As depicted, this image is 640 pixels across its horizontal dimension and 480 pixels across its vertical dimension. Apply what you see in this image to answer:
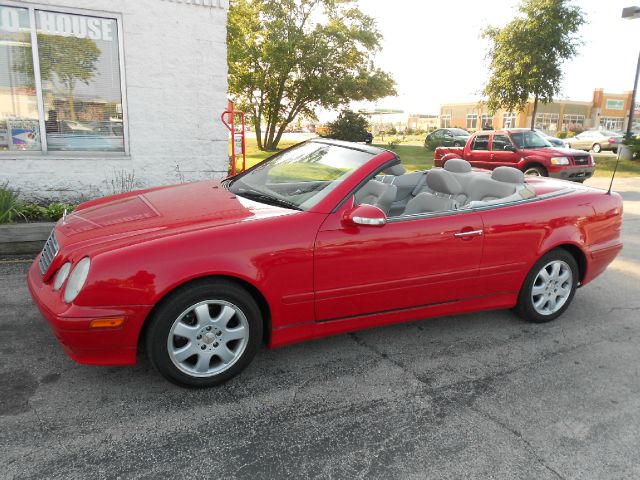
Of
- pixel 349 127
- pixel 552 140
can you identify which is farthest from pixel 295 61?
pixel 552 140

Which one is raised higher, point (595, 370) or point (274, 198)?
point (274, 198)

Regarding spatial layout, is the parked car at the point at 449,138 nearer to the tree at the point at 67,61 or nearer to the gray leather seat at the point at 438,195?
the tree at the point at 67,61

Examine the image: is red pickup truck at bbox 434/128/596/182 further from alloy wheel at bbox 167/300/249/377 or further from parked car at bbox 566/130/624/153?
parked car at bbox 566/130/624/153

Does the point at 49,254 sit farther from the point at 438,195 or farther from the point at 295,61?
the point at 295,61

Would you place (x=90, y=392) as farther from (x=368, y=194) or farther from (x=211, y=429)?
(x=368, y=194)

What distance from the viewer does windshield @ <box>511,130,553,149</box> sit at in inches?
515

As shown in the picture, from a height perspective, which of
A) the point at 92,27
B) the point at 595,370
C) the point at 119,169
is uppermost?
the point at 92,27

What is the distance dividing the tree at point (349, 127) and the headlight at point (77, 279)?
79.8 feet

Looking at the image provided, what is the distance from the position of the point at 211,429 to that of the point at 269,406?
37cm

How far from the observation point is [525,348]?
3.81 metres

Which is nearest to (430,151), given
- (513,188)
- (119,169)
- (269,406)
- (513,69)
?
(513,69)

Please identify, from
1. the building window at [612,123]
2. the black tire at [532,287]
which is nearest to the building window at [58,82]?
the black tire at [532,287]

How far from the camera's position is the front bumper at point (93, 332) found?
2680 mm

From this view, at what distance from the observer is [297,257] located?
121 inches
